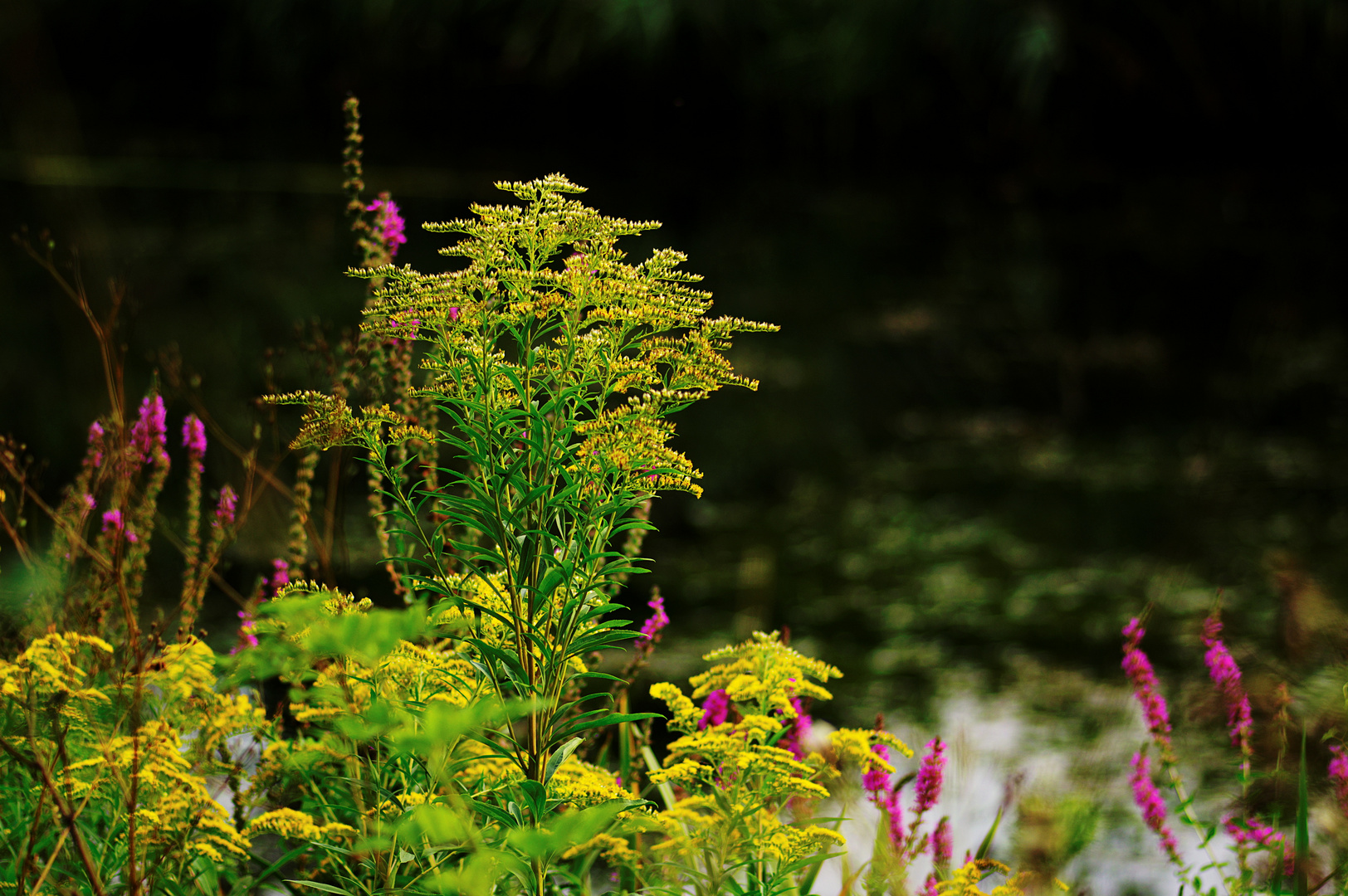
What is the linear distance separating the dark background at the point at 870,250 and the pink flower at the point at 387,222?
1.27 ft

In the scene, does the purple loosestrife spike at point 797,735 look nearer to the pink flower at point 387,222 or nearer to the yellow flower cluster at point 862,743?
the yellow flower cluster at point 862,743

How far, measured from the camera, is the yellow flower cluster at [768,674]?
139cm

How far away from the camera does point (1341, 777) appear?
154 centimetres

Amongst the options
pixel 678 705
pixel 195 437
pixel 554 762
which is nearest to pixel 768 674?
pixel 678 705

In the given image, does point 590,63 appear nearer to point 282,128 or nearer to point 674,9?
point 674,9

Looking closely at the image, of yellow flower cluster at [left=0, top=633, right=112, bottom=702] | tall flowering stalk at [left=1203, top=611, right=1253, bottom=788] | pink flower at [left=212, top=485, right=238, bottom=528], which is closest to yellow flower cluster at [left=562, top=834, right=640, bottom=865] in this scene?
yellow flower cluster at [left=0, top=633, right=112, bottom=702]

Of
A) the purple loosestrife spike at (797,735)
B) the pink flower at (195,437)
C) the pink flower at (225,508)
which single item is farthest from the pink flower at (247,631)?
the purple loosestrife spike at (797,735)

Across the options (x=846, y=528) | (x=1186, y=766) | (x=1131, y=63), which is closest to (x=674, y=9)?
(x=1131, y=63)

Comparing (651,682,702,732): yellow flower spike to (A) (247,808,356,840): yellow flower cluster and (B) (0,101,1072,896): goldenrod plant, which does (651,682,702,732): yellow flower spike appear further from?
(A) (247,808,356,840): yellow flower cluster

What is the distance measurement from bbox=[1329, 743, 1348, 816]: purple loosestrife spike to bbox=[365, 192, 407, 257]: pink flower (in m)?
1.41

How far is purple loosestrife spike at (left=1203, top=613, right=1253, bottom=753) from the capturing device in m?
1.64

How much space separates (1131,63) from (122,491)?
710cm

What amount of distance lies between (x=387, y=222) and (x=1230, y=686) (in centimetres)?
135

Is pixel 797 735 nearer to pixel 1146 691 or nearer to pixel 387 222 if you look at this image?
pixel 1146 691
